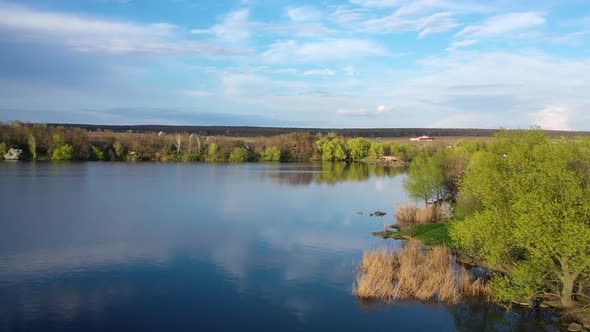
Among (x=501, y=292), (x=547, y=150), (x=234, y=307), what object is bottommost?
(x=234, y=307)

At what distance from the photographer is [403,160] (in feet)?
381

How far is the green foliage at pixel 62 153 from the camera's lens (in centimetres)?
8819

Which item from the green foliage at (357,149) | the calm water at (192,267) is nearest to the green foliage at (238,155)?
the green foliage at (357,149)

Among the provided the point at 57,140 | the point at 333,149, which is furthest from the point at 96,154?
the point at 333,149

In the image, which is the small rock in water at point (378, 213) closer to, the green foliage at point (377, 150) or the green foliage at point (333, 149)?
the green foliage at point (333, 149)

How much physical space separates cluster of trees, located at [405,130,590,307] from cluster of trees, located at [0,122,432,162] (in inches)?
3424

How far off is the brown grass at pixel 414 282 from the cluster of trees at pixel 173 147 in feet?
275

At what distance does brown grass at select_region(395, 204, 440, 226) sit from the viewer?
1251 inches

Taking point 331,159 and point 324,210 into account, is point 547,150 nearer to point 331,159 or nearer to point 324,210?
point 324,210

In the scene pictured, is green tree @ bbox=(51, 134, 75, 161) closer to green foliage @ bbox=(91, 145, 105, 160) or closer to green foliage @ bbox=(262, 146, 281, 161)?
green foliage @ bbox=(91, 145, 105, 160)

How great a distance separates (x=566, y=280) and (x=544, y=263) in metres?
0.81

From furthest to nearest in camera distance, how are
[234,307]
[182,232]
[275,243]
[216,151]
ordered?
[216,151] → [182,232] → [275,243] → [234,307]

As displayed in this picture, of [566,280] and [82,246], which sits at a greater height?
[566,280]

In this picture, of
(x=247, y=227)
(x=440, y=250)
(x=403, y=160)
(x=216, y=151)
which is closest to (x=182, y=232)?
(x=247, y=227)
